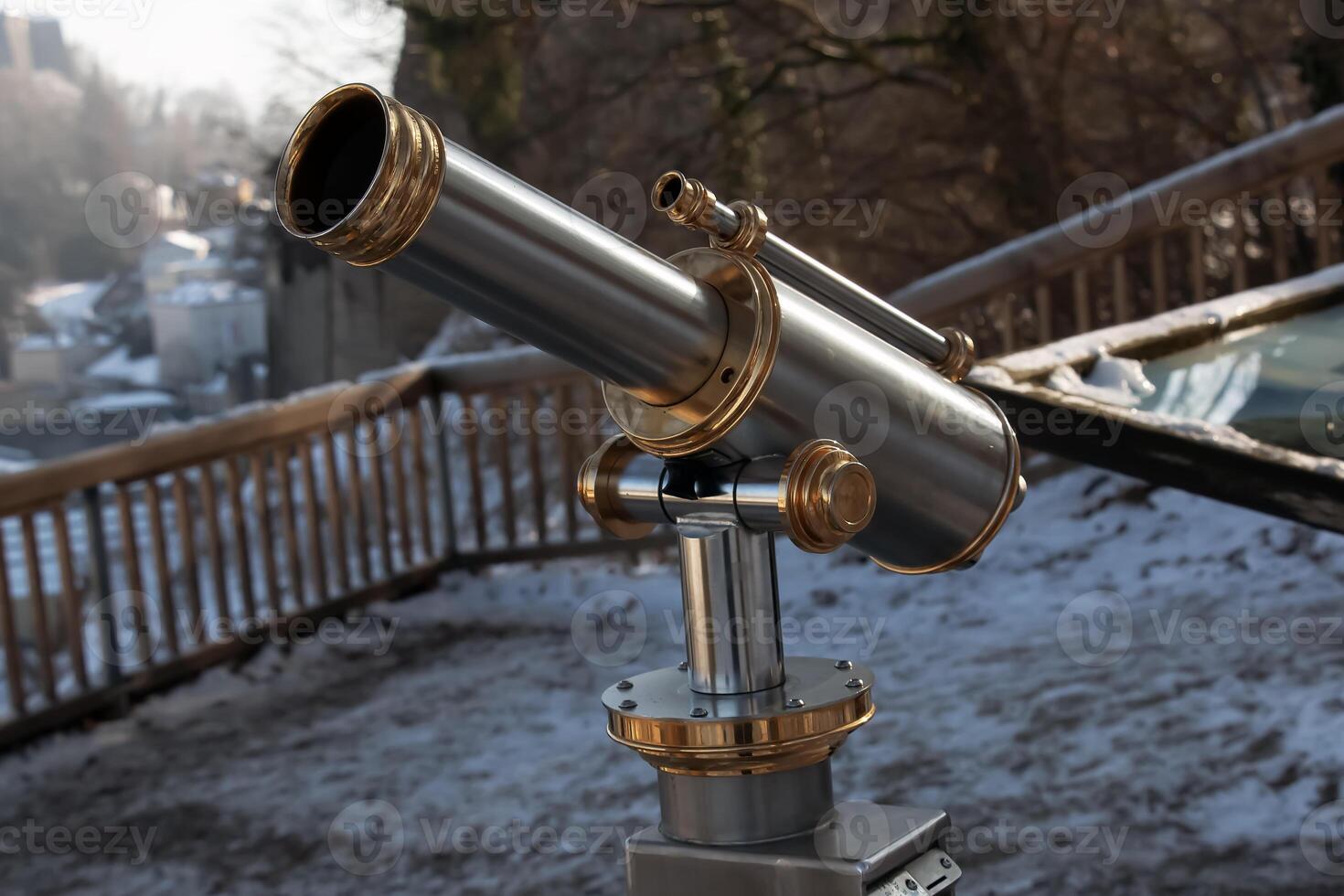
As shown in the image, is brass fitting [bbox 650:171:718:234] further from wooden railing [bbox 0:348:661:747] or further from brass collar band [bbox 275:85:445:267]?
wooden railing [bbox 0:348:661:747]

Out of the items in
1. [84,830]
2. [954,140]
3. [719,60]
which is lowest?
[84,830]

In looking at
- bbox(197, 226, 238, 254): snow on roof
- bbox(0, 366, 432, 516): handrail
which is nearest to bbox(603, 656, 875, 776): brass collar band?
bbox(0, 366, 432, 516): handrail

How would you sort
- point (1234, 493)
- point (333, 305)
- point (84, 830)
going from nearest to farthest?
point (1234, 493) < point (84, 830) < point (333, 305)

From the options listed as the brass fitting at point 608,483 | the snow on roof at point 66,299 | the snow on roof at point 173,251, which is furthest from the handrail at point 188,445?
the snow on roof at point 66,299

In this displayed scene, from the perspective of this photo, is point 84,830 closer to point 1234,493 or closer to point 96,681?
point 96,681

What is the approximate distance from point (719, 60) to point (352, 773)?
19.7ft

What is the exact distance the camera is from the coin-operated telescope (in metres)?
0.84

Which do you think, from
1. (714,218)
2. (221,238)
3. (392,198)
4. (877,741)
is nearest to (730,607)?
(714,218)

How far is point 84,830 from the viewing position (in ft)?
10.9

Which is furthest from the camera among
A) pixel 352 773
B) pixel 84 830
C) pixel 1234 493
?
pixel 352 773

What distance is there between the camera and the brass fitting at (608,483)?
1.12 meters

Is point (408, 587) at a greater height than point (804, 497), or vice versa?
point (804, 497)

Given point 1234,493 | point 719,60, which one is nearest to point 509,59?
point 719,60

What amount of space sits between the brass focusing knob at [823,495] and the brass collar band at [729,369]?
0.06 metres
